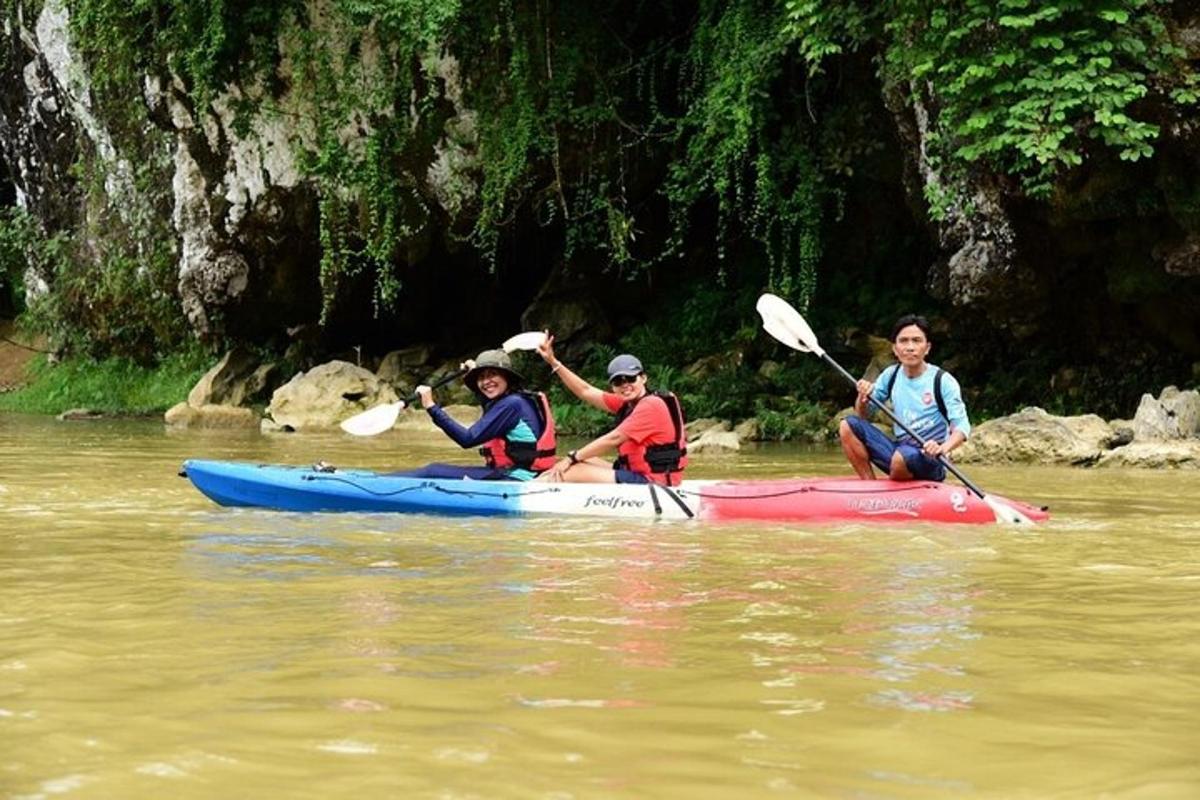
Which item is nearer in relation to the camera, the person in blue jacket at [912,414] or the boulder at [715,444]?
the person in blue jacket at [912,414]

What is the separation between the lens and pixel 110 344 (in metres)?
19.9

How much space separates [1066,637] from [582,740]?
155cm

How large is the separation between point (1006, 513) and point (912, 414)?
803 mm

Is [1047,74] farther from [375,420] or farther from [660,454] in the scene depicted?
[375,420]

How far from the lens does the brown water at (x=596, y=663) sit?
2.32m

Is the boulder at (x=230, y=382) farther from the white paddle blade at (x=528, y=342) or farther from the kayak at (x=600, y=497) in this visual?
the kayak at (x=600, y=497)

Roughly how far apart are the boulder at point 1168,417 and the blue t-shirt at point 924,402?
3590mm

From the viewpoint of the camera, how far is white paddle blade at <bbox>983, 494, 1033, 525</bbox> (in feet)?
20.1

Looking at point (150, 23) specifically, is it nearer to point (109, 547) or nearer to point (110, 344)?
point (110, 344)

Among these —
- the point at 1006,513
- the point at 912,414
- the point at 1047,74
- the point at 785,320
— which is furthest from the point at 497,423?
the point at 1047,74

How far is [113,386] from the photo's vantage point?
19.5 meters

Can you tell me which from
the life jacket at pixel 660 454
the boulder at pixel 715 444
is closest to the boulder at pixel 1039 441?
the boulder at pixel 715 444

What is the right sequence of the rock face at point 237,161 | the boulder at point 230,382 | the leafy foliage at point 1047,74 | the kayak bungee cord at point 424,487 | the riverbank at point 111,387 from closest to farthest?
the kayak bungee cord at point 424,487, the leafy foliage at point 1047,74, the rock face at point 237,161, the boulder at point 230,382, the riverbank at point 111,387

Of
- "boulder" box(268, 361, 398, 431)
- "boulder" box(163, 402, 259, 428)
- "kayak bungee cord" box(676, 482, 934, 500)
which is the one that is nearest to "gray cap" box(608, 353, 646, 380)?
"kayak bungee cord" box(676, 482, 934, 500)
